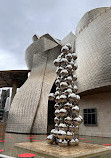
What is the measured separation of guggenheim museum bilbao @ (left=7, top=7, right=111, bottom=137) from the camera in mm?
10734

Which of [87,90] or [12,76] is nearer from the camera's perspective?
[87,90]

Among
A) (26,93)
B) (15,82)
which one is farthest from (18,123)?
(15,82)

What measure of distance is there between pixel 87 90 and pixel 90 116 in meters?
2.79

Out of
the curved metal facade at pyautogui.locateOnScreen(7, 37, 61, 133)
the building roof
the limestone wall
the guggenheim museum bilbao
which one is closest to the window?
the guggenheim museum bilbao

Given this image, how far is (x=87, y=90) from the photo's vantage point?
1128 cm

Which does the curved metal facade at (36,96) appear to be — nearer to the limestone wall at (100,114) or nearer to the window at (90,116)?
the window at (90,116)

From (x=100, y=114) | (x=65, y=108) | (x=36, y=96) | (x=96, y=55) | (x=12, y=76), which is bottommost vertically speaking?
(x=100, y=114)

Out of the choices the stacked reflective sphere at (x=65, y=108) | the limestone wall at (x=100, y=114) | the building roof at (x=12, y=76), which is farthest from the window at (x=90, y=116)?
the building roof at (x=12, y=76)

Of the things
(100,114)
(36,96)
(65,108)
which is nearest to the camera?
(65,108)

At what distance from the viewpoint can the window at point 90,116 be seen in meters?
12.2

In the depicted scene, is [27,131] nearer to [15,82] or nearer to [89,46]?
[89,46]

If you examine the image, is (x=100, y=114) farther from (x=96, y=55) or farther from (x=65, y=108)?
(x=65, y=108)

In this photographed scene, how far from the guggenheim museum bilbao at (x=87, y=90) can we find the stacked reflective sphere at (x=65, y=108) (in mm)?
A: 4914

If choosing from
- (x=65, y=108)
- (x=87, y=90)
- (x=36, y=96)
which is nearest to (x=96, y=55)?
(x=87, y=90)
